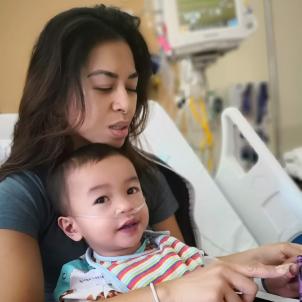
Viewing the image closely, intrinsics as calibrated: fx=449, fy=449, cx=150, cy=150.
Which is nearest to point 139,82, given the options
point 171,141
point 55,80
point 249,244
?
point 55,80

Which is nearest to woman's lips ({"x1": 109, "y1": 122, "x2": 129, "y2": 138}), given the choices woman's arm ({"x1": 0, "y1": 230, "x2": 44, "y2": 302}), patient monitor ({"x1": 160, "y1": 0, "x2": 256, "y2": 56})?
woman's arm ({"x1": 0, "y1": 230, "x2": 44, "y2": 302})

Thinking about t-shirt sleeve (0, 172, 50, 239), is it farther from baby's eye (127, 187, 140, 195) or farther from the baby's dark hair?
baby's eye (127, 187, 140, 195)

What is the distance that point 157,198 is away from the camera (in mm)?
1344

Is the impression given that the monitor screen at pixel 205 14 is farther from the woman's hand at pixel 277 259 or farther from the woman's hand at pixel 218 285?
the woman's hand at pixel 218 285

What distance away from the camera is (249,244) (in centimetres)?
183

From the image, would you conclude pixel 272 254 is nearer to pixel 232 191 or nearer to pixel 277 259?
pixel 277 259

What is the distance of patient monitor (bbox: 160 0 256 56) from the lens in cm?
248

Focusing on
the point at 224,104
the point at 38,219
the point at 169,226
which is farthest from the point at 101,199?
the point at 224,104

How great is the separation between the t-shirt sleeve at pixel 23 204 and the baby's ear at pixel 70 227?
4 centimetres

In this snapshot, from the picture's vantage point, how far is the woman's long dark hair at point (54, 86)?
109cm

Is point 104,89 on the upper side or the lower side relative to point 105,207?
upper

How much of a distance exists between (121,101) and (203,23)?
Result: 1559mm

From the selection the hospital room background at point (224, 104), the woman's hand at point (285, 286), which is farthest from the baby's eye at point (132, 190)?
the hospital room background at point (224, 104)

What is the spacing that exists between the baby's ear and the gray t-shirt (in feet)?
0.09
